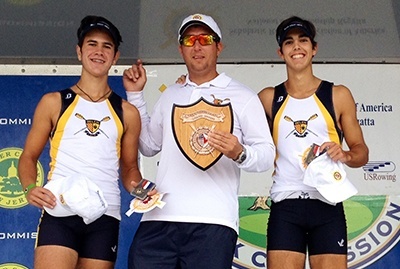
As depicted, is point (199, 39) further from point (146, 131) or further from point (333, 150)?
point (333, 150)

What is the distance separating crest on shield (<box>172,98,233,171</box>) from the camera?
3.03 meters

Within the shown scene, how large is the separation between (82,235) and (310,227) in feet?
3.27

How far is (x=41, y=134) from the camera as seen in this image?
324 cm

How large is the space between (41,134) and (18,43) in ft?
6.09

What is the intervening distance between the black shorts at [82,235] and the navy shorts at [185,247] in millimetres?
170

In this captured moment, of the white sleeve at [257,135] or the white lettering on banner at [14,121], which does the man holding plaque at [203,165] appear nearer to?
the white sleeve at [257,135]

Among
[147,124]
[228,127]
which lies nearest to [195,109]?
[228,127]

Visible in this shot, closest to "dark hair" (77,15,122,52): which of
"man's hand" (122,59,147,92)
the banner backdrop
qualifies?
"man's hand" (122,59,147,92)

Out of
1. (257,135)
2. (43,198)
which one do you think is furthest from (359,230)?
(43,198)

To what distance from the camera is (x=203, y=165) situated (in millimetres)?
3027

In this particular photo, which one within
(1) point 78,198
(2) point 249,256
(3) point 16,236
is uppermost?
(1) point 78,198

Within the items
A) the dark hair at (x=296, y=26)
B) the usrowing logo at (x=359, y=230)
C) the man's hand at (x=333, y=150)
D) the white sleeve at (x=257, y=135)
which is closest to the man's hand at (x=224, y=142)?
the white sleeve at (x=257, y=135)

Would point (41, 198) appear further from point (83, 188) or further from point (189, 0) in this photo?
point (189, 0)

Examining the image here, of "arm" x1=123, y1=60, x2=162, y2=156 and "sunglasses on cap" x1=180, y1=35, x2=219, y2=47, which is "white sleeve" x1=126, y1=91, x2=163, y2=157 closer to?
"arm" x1=123, y1=60, x2=162, y2=156
